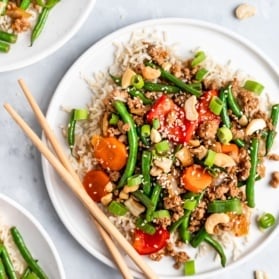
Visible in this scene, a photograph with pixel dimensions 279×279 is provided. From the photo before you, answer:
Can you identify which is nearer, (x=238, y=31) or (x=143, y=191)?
(x=143, y=191)

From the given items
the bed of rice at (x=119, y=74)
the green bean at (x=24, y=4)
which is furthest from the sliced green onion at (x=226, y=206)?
the green bean at (x=24, y=4)

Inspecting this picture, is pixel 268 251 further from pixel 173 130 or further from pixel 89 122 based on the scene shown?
pixel 89 122

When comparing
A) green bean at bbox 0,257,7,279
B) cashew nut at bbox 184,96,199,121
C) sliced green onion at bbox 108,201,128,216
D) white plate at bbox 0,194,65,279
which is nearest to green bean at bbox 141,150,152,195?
sliced green onion at bbox 108,201,128,216

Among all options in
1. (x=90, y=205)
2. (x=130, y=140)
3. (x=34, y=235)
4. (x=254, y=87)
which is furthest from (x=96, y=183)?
(x=254, y=87)

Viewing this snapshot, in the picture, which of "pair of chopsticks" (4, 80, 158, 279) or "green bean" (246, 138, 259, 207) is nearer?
"pair of chopsticks" (4, 80, 158, 279)

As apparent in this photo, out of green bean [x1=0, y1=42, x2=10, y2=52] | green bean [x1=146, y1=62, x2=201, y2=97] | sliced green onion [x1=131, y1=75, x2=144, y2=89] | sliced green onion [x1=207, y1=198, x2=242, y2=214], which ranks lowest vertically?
sliced green onion [x1=207, y1=198, x2=242, y2=214]

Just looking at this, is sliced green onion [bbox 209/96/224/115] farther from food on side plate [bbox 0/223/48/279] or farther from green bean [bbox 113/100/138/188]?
food on side plate [bbox 0/223/48/279]

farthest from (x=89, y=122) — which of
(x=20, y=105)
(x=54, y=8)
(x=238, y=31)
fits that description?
(x=238, y=31)
